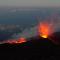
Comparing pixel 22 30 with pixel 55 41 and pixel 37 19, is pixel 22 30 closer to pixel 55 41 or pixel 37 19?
pixel 37 19

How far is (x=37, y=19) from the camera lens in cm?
181

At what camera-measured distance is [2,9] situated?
1.74 metres

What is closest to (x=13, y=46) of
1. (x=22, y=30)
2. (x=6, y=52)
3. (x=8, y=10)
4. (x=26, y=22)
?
(x=6, y=52)

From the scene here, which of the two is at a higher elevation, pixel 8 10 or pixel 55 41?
pixel 8 10

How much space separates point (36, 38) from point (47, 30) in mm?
188

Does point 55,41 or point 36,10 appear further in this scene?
point 55,41

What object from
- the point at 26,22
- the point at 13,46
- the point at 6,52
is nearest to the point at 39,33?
the point at 26,22

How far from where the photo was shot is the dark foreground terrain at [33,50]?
180cm

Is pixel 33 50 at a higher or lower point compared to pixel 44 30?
lower

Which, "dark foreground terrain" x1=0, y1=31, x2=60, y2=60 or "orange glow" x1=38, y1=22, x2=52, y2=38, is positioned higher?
"orange glow" x1=38, y1=22, x2=52, y2=38

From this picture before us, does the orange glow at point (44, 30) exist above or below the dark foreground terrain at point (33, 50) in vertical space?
above

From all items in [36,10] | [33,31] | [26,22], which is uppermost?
[36,10]

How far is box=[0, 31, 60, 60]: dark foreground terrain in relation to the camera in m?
1.80

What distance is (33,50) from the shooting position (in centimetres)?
181
